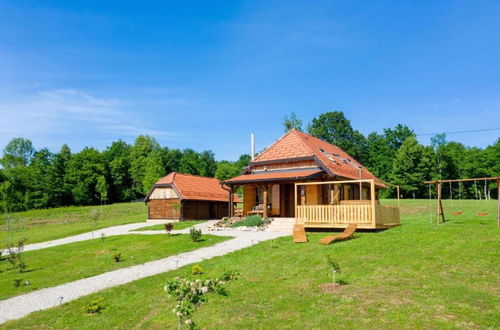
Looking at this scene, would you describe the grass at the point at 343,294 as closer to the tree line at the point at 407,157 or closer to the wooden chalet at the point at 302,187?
the wooden chalet at the point at 302,187

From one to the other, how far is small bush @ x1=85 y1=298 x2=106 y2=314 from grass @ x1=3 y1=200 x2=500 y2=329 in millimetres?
158

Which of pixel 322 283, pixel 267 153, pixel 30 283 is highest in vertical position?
pixel 267 153

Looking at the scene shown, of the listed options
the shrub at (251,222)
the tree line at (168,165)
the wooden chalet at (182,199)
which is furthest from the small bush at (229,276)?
the tree line at (168,165)

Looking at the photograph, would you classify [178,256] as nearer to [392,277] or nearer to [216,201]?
[392,277]

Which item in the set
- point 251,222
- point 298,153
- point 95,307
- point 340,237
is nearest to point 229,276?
point 95,307

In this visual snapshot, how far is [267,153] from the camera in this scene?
1048 inches

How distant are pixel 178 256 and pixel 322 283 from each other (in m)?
7.73

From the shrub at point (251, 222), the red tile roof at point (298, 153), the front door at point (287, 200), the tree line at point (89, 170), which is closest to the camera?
the shrub at point (251, 222)

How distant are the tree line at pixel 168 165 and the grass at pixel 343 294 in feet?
154

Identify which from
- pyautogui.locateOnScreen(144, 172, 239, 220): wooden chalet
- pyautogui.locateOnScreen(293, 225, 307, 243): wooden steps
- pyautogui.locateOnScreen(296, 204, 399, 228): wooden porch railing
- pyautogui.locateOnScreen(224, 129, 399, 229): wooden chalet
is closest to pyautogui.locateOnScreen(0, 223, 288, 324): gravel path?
pyautogui.locateOnScreen(293, 225, 307, 243): wooden steps

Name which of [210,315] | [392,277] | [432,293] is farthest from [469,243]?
[210,315]

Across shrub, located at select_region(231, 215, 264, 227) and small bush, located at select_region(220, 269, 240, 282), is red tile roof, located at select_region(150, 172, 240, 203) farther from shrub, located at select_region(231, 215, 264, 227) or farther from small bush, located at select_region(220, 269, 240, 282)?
small bush, located at select_region(220, 269, 240, 282)

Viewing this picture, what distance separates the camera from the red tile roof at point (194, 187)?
33.0m

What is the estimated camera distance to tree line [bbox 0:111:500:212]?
58.7 m
